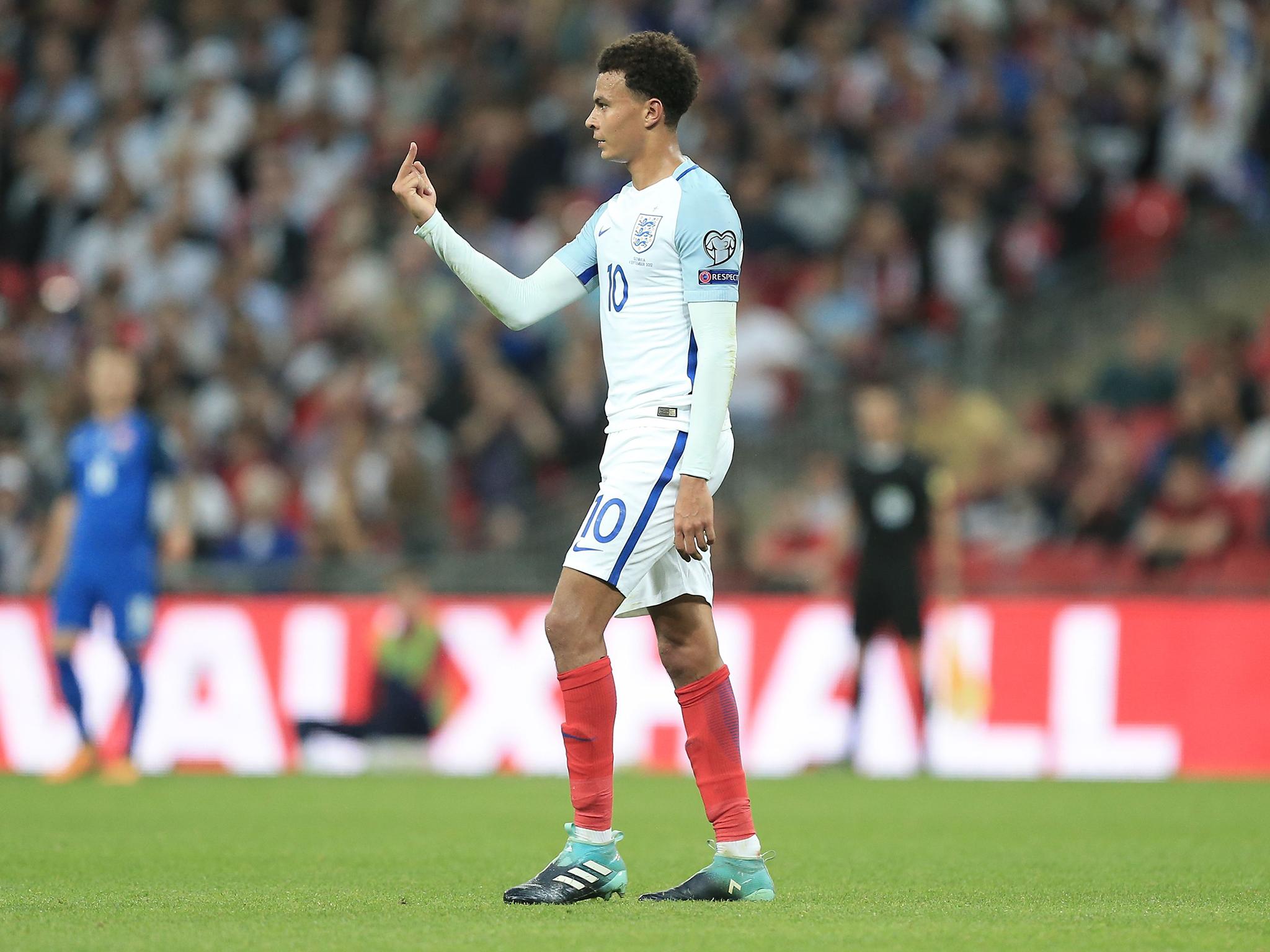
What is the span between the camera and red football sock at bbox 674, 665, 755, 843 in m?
5.53

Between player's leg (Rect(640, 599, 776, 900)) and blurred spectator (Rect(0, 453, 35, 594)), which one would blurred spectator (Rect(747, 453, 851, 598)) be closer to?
blurred spectator (Rect(0, 453, 35, 594))

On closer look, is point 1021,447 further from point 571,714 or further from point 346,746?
point 571,714

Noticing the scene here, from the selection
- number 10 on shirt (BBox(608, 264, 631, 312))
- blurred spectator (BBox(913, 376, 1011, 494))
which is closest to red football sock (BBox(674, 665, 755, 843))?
number 10 on shirt (BBox(608, 264, 631, 312))

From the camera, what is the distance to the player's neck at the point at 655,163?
18.1 feet

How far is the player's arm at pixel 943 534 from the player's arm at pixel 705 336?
715 centimetres

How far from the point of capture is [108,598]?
37.5 feet

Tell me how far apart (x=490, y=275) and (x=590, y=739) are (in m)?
1.38

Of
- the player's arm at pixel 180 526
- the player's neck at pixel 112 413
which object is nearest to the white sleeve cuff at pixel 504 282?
the player's neck at pixel 112 413

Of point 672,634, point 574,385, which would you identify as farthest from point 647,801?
point 574,385

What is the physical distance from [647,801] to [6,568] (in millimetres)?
6955

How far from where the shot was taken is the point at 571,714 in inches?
214

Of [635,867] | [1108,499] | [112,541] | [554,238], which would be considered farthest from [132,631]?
[1108,499]

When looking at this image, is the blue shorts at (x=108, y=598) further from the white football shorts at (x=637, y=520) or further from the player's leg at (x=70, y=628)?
the white football shorts at (x=637, y=520)

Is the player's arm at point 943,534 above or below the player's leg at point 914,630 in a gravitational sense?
above
